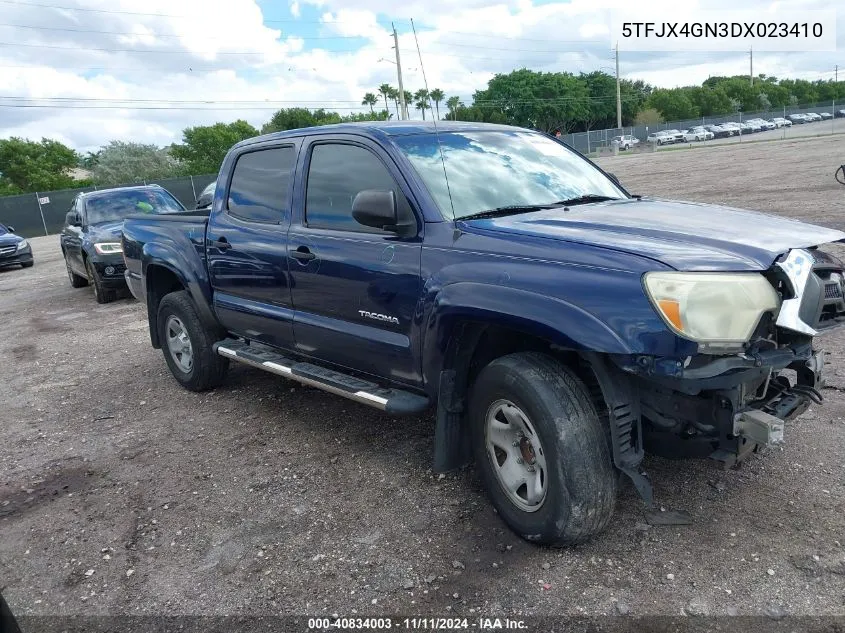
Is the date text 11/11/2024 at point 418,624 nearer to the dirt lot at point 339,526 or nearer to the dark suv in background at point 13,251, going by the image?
the dirt lot at point 339,526

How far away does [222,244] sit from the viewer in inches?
197

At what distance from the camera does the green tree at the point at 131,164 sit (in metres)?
67.6

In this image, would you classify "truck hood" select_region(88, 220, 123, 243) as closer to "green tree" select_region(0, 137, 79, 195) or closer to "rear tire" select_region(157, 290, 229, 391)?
"rear tire" select_region(157, 290, 229, 391)

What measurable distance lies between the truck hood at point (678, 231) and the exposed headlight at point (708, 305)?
0.06m

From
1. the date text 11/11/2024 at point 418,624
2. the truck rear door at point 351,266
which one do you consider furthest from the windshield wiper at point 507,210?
the date text 11/11/2024 at point 418,624

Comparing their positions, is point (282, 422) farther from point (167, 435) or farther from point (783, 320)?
point (783, 320)

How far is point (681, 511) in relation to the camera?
Answer: 3.42 m

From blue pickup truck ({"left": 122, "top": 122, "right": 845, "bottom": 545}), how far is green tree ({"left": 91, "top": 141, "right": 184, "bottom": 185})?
66703 millimetres

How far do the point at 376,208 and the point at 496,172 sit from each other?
88 centimetres

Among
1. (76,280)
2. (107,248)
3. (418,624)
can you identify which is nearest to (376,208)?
(418,624)

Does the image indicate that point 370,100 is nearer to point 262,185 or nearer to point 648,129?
point 648,129

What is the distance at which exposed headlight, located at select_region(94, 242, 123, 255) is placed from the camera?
10.6 meters

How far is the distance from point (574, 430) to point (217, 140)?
250 ft

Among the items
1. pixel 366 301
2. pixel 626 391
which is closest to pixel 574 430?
pixel 626 391
